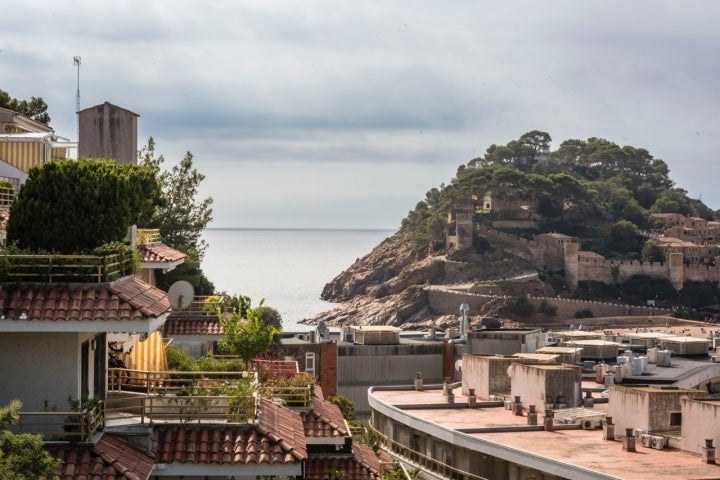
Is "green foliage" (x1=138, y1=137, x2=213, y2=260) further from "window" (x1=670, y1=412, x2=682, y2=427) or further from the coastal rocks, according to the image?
the coastal rocks

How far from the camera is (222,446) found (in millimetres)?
13320

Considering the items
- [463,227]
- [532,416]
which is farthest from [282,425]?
[463,227]

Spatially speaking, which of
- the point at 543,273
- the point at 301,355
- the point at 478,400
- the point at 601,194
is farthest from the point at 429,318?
the point at 478,400

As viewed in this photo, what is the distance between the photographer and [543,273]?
515ft

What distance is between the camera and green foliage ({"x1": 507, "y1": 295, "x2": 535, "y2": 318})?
5778 inches

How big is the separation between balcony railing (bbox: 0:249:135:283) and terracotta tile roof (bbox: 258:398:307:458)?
2334mm

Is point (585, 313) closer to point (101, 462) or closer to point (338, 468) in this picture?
point (338, 468)

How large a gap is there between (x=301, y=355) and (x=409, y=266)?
398 ft

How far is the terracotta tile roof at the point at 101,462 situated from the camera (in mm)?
12094

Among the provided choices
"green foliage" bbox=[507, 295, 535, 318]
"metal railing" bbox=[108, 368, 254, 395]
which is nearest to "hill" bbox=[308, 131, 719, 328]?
"green foliage" bbox=[507, 295, 535, 318]

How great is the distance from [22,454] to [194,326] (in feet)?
52.3

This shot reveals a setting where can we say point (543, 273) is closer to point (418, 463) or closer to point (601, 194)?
point (601, 194)

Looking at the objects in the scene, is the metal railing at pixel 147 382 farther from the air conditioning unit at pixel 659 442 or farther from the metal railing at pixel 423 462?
the metal railing at pixel 423 462

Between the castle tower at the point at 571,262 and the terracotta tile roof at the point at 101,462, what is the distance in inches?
5728
